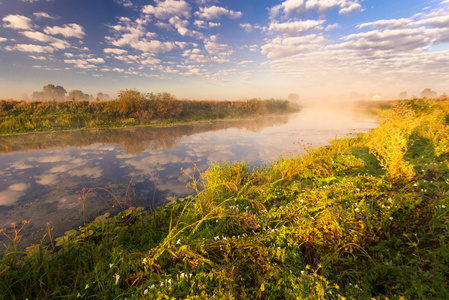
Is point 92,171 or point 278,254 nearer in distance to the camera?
point 278,254

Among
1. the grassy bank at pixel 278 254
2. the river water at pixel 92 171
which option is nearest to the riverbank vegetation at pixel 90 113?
the river water at pixel 92 171

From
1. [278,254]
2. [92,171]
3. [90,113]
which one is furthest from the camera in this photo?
[90,113]

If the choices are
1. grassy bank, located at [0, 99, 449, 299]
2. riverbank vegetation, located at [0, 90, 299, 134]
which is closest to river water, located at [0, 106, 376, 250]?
grassy bank, located at [0, 99, 449, 299]

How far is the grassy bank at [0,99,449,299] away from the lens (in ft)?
6.70

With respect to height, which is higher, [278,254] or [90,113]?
[90,113]

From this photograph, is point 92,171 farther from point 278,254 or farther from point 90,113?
point 90,113

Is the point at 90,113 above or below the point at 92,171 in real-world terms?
above

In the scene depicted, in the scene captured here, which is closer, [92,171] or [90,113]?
[92,171]

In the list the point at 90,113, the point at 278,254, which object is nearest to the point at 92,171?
the point at 278,254

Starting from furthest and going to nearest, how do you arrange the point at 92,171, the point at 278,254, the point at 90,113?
1. the point at 90,113
2. the point at 92,171
3. the point at 278,254

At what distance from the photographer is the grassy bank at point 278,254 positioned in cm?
204

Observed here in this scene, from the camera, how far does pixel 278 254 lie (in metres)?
2.47

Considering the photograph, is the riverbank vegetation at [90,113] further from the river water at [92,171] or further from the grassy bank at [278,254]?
the grassy bank at [278,254]

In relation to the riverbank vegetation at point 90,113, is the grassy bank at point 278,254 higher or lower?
lower
